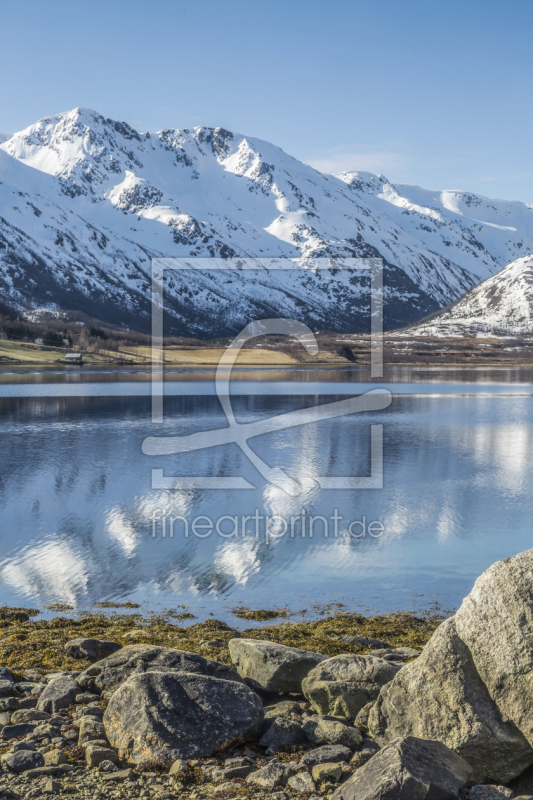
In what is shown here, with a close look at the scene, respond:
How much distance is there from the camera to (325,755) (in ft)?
30.6

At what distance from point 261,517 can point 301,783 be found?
17.5m

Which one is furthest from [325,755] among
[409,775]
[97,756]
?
[97,756]

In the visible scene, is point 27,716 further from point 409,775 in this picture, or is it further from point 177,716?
point 409,775

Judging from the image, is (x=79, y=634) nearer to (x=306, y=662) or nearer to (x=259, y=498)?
(x=306, y=662)

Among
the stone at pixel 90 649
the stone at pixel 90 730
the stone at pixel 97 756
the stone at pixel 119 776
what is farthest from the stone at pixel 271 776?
the stone at pixel 90 649

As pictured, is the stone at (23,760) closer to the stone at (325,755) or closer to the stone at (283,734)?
the stone at (283,734)

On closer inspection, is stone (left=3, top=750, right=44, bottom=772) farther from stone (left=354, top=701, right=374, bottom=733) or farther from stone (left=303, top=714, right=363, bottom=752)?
stone (left=354, top=701, right=374, bottom=733)

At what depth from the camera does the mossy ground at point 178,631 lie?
13445 mm

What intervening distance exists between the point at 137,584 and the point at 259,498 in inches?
446

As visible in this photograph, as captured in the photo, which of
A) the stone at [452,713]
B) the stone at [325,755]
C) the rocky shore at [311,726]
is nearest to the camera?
the rocky shore at [311,726]

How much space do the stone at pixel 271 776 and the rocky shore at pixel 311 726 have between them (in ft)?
0.05

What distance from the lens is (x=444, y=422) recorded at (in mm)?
57906

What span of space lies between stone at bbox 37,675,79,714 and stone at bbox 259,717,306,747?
9.93 ft

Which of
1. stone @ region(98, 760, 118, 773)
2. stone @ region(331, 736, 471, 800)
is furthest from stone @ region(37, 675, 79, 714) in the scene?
stone @ region(331, 736, 471, 800)
